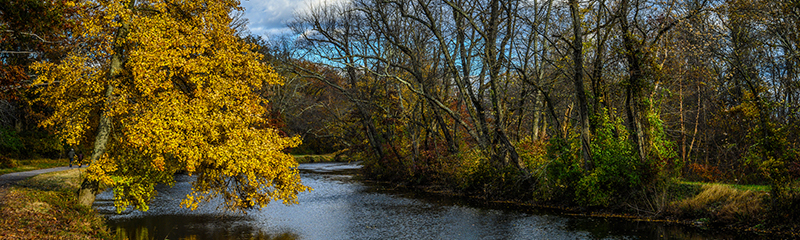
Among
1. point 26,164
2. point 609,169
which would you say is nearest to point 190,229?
point 609,169

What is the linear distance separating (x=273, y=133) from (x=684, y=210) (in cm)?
1112

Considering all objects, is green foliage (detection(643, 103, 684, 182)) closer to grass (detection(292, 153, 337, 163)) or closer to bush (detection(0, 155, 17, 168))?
bush (detection(0, 155, 17, 168))

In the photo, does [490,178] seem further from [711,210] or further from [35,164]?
[35,164]

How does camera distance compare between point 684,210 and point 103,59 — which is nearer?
point 103,59

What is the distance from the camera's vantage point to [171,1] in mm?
13562

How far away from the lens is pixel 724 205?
1293 centimetres

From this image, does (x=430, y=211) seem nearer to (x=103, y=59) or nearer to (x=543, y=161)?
(x=543, y=161)

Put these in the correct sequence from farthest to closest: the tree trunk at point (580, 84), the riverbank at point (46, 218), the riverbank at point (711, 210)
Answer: the tree trunk at point (580, 84) < the riverbank at point (711, 210) < the riverbank at point (46, 218)

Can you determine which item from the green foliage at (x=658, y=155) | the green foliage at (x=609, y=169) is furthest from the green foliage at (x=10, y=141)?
the green foliage at (x=658, y=155)

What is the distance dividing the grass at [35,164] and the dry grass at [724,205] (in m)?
29.0

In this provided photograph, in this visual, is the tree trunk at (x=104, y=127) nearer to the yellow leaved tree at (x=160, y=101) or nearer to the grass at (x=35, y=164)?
the yellow leaved tree at (x=160, y=101)

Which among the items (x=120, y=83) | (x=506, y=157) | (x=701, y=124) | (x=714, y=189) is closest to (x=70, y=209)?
(x=120, y=83)

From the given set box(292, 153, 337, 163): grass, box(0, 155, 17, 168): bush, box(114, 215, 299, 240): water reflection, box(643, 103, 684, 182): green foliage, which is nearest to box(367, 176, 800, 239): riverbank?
box(643, 103, 684, 182): green foliage

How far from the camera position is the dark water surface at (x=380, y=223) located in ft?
42.5
